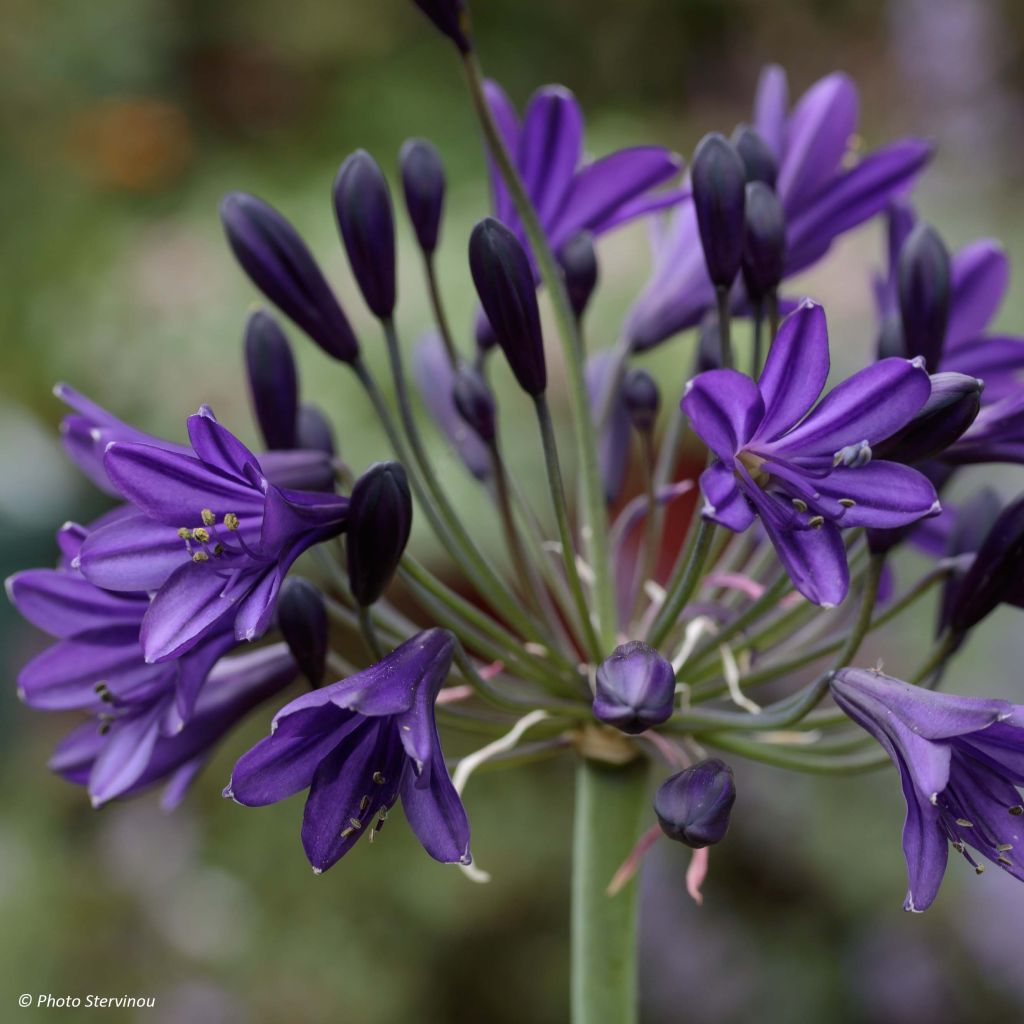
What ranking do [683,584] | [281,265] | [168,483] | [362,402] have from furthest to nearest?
[362,402]
[281,265]
[683,584]
[168,483]

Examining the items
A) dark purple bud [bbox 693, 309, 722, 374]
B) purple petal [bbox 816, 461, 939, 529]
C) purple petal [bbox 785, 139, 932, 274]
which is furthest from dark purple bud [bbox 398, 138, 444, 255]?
purple petal [bbox 816, 461, 939, 529]

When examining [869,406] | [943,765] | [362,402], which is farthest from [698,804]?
[362,402]

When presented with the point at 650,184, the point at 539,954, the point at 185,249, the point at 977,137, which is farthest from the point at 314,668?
the point at 977,137

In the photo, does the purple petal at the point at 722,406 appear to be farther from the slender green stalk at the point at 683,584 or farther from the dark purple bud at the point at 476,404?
the dark purple bud at the point at 476,404

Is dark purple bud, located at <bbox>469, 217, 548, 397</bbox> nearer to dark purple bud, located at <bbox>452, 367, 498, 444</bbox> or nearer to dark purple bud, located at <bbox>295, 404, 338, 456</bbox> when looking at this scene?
dark purple bud, located at <bbox>452, 367, 498, 444</bbox>

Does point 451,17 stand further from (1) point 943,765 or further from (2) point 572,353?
(1) point 943,765

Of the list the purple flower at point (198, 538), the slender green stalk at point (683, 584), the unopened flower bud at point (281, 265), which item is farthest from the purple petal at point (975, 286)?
the purple flower at point (198, 538)
